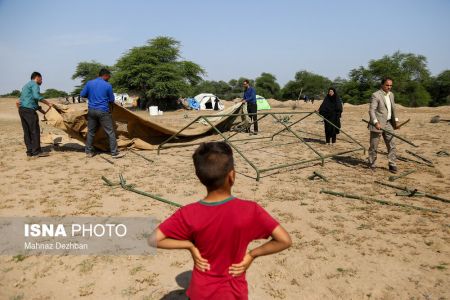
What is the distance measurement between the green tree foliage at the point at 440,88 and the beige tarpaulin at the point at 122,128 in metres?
46.0

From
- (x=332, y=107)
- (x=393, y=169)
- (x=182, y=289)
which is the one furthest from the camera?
(x=332, y=107)

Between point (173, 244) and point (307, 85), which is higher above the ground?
point (307, 85)

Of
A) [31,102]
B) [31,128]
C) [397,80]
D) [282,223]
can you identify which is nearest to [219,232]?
[282,223]

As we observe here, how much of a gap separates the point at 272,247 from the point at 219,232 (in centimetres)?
26

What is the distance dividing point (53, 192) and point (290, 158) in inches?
196

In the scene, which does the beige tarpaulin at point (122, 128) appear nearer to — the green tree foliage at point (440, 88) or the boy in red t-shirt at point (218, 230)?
the boy in red t-shirt at point (218, 230)

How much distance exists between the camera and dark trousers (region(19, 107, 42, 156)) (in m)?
6.99

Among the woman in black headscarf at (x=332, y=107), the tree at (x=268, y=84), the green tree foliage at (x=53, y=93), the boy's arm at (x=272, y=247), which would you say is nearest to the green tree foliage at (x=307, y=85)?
the tree at (x=268, y=84)

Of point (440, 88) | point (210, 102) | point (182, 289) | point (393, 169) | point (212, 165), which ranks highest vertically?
point (440, 88)

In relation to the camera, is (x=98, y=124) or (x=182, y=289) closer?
(x=182, y=289)

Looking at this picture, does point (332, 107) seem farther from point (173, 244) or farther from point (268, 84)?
point (268, 84)

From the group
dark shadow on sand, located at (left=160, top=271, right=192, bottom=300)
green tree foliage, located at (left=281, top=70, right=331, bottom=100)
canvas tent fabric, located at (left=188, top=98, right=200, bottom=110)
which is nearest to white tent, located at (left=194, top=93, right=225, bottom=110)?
canvas tent fabric, located at (left=188, top=98, right=200, bottom=110)

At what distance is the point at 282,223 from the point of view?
4191mm

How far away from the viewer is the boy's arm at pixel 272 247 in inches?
60.2
